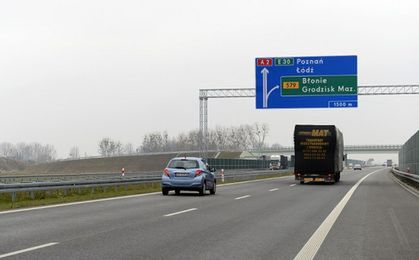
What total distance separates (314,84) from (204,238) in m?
28.1

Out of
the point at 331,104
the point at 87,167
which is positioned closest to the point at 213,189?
the point at 331,104

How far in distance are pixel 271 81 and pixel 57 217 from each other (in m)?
25.8

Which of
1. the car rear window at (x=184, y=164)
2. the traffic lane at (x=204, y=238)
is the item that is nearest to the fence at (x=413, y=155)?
the car rear window at (x=184, y=164)

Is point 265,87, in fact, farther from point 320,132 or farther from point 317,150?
point 317,150

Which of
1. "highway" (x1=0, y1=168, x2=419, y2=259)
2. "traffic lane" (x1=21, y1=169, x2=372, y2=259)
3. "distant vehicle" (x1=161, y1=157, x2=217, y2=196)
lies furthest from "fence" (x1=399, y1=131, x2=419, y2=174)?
"traffic lane" (x1=21, y1=169, x2=372, y2=259)

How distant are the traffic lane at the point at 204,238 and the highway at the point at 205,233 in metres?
0.01

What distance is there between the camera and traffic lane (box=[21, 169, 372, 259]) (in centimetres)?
774

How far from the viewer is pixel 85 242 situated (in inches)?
341

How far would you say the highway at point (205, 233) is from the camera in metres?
7.87

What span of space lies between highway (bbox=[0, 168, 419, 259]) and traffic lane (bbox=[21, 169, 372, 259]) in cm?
1

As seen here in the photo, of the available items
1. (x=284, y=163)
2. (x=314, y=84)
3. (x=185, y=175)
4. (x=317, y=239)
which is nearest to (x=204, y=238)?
(x=317, y=239)

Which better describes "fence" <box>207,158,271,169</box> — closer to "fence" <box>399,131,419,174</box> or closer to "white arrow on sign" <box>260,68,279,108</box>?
"white arrow on sign" <box>260,68,279,108</box>

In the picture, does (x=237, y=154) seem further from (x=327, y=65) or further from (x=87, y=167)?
(x=327, y=65)

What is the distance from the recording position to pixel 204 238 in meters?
9.38
